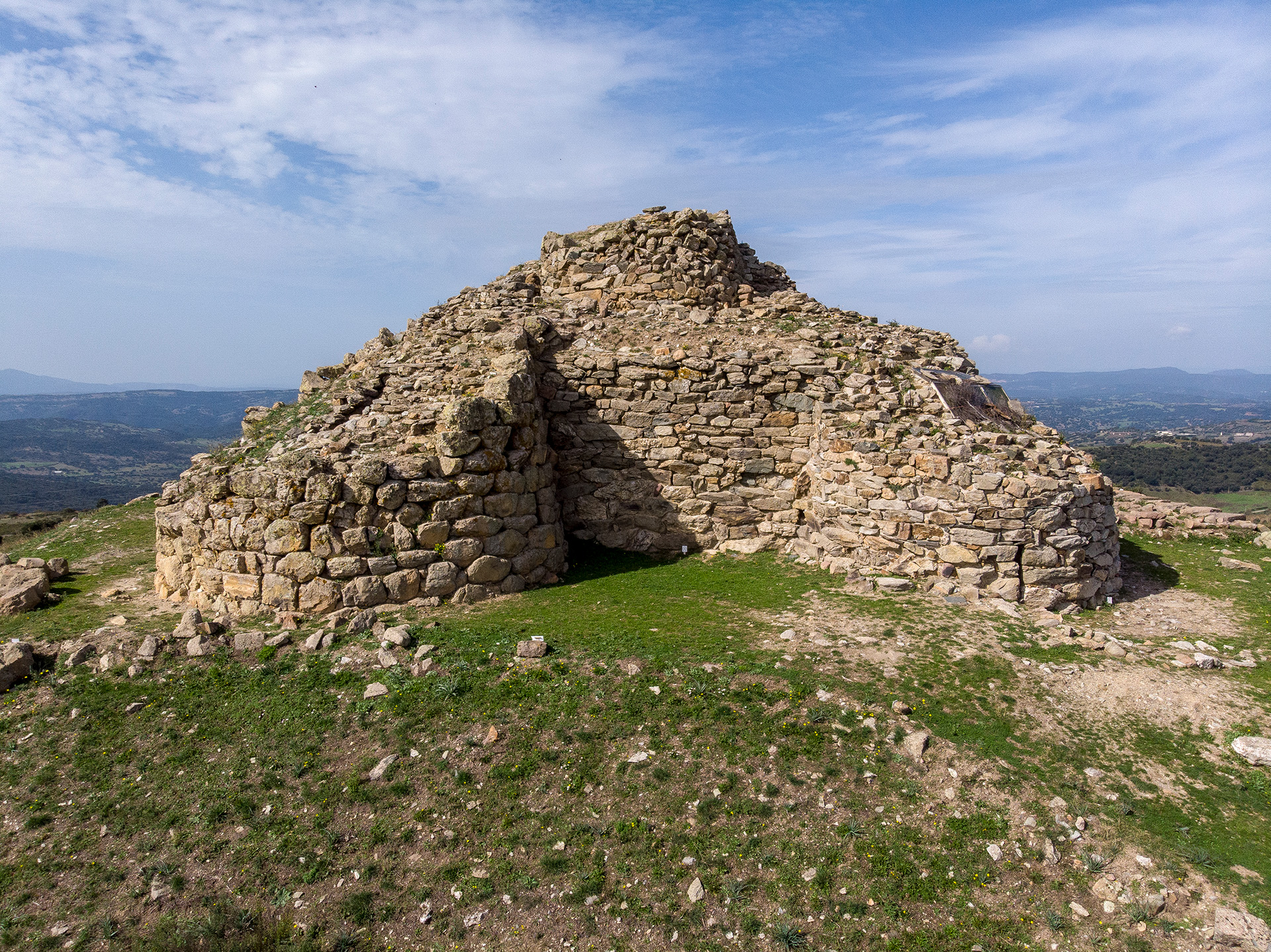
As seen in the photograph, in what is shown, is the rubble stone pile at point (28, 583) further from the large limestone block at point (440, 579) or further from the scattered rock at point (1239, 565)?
the scattered rock at point (1239, 565)

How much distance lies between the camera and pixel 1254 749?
732 cm

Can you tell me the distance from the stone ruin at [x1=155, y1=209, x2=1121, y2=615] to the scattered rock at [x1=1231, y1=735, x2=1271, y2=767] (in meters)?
3.47

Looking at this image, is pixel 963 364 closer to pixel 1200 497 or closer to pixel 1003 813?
pixel 1003 813

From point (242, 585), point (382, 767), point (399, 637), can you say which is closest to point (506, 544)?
point (399, 637)

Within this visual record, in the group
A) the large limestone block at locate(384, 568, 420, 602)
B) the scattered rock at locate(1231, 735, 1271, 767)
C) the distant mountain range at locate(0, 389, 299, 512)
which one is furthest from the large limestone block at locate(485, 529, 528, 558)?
the distant mountain range at locate(0, 389, 299, 512)

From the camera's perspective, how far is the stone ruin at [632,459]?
34.2 ft

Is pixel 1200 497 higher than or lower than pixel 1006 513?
lower

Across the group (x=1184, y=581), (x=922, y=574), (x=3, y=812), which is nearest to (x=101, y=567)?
(x=3, y=812)

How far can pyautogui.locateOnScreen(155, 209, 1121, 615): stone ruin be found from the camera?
10422 millimetres

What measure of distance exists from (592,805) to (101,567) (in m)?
13.2

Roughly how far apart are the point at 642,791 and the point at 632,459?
7742mm

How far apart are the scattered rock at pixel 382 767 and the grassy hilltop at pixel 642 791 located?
99 mm

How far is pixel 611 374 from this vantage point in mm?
13602

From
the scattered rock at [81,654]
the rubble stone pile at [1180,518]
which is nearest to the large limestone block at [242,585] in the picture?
the scattered rock at [81,654]
